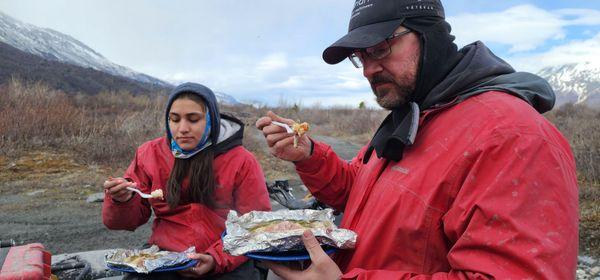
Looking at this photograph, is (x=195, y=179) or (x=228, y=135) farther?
(x=228, y=135)

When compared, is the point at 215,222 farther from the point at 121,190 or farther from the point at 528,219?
the point at 528,219

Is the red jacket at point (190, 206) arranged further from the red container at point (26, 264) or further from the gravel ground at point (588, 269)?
the gravel ground at point (588, 269)

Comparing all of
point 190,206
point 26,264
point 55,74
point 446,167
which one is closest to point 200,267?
point 190,206

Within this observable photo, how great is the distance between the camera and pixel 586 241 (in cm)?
473

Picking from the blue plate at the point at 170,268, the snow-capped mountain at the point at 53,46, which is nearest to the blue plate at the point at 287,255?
A: the blue plate at the point at 170,268

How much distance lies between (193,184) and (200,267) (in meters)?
0.51

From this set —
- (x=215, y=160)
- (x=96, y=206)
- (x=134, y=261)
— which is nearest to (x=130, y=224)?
(x=134, y=261)

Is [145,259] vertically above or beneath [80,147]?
above

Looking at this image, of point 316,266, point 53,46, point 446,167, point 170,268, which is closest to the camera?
point 446,167

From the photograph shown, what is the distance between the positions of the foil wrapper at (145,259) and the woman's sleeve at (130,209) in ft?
0.88

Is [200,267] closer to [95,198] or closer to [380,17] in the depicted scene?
[380,17]

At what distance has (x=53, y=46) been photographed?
109 m

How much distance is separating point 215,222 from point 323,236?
1342 millimetres

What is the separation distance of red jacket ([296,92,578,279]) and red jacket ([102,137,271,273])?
1.20m
